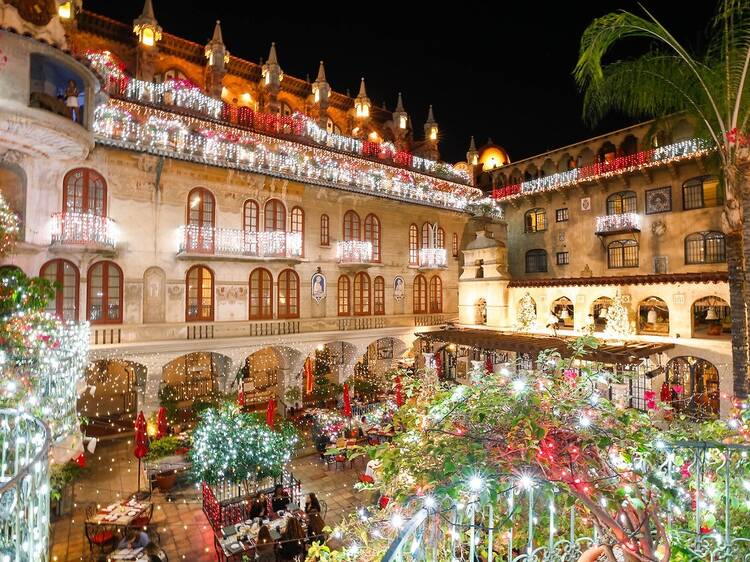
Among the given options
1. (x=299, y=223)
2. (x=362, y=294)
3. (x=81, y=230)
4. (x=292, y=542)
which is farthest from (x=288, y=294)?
(x=292, y=542)

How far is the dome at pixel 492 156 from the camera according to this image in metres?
35.2

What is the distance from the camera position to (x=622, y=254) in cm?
2605

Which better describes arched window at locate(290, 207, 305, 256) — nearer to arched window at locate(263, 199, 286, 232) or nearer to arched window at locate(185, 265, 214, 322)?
arched window at locate(263, 199, 286, 232)

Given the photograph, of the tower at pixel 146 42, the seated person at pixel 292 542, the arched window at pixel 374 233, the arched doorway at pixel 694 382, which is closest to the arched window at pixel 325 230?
the arched window at pixel 374 233

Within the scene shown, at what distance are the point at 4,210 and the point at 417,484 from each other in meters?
13.6

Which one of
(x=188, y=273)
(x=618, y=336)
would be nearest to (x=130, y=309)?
(x=188, y=273)

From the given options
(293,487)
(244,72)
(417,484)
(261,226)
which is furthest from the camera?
(244,72)

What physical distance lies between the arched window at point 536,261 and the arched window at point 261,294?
18153mm

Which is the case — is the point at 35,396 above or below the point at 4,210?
below

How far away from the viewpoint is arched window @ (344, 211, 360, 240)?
962 inches

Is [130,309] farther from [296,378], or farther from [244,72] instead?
[244,72]

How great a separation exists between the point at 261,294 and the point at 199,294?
2844 millimetres

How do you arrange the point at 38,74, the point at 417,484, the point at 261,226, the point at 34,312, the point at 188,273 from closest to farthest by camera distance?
the point at 417,484, the point at 34,312, the point at 38,74, the point at 188,273, the point at 261,226

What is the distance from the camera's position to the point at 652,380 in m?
18.8
